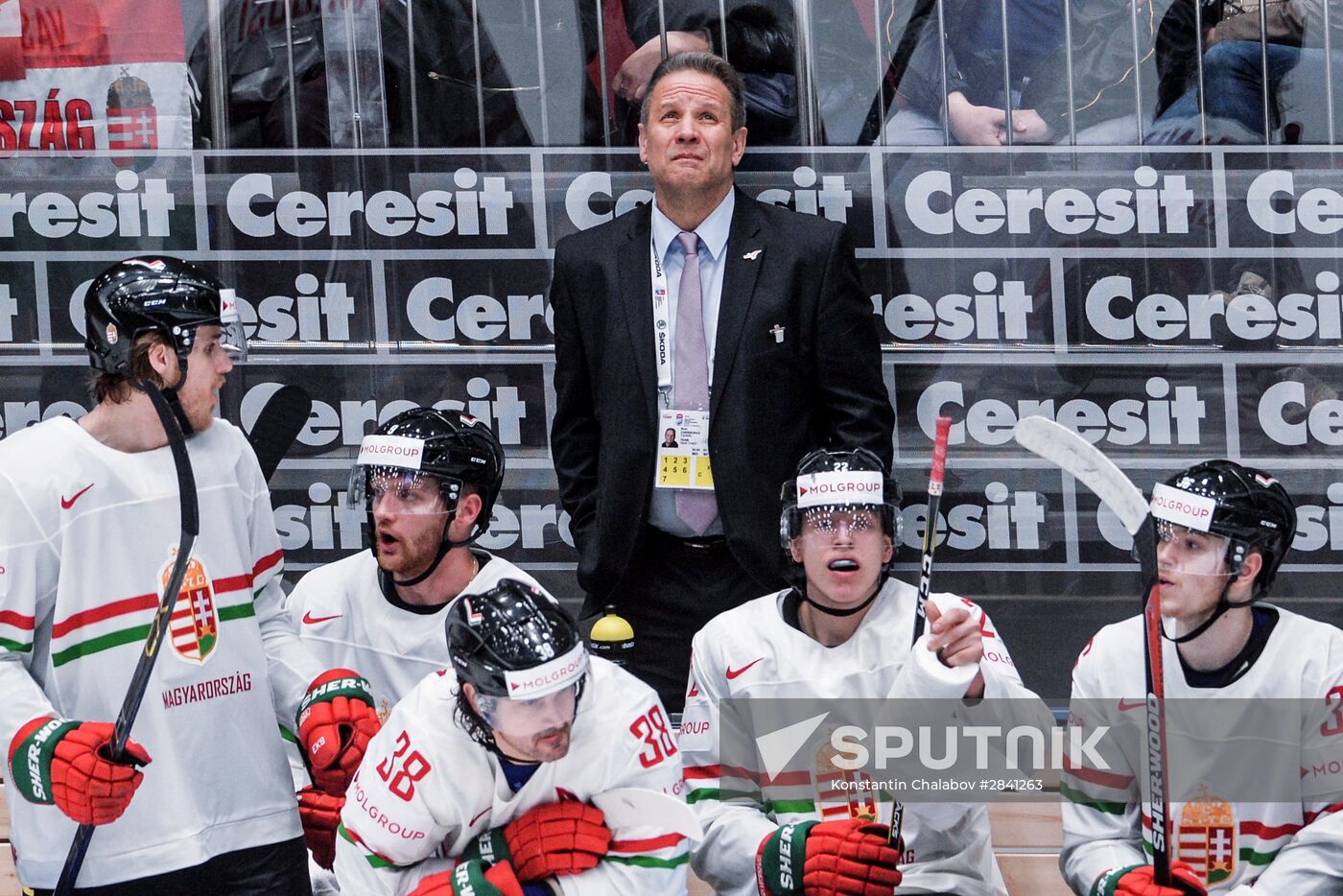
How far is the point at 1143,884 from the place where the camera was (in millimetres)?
2383

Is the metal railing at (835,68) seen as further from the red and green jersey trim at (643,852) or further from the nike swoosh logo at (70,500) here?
the red and green jersey trim at (643,852)

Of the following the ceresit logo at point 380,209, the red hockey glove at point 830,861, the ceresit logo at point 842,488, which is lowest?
the red hockey glove at point 830,861

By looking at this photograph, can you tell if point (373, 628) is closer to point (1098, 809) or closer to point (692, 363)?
point (692, 363)

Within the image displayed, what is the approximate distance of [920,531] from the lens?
3738 millimetres

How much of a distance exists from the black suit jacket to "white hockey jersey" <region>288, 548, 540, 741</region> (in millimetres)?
322

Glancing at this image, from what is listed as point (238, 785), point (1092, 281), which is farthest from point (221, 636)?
point (1092, 281)

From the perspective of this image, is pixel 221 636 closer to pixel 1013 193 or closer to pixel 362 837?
pixel 362 837

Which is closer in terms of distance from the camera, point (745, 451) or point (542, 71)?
point (745, 451)

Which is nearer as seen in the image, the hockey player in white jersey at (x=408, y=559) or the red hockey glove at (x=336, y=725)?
the red hockey glove at (x=336, y=725)

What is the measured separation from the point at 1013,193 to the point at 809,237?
0.72m

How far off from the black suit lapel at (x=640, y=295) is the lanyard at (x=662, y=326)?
14mm

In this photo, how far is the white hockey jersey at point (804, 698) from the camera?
8.52 ft

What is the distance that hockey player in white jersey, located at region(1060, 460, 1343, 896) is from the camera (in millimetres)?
2547

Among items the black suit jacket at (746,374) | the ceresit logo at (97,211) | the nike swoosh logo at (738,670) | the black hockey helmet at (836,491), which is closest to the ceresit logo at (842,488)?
the black hockey helmet at (836,491)
